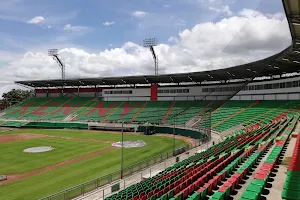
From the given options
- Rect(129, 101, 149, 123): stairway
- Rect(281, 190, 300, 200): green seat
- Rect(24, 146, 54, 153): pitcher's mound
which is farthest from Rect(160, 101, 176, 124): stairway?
Rect(281, 190, 300, 200): green seat

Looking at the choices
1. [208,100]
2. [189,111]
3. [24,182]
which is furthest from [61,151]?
[208,100]

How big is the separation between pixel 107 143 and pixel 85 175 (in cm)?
1882

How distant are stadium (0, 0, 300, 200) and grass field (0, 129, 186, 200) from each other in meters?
0.15

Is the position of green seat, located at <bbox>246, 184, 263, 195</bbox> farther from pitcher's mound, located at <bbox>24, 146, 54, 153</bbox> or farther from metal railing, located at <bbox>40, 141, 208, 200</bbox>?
pitcher's mound, located at <bbox>24, 146, 54, 153</bbox>

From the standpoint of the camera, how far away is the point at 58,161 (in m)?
32.8

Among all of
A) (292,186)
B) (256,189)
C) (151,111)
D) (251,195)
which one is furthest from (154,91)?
(251,195)

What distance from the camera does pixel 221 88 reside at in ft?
228

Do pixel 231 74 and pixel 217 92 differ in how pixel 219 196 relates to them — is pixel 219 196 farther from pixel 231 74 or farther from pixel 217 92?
pixel 217 92

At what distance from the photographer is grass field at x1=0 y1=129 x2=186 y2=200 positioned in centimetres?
2330

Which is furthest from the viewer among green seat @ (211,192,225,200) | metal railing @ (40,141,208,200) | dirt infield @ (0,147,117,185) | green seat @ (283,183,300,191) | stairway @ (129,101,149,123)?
stairway @ (129,101,149,123)

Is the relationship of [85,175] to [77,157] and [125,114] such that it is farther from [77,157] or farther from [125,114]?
[125,114]

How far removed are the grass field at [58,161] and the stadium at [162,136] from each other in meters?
0.15

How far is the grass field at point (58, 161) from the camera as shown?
23.3 m

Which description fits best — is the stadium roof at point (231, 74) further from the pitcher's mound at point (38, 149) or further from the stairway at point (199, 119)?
the pitcher's mound at point (38, 149)
